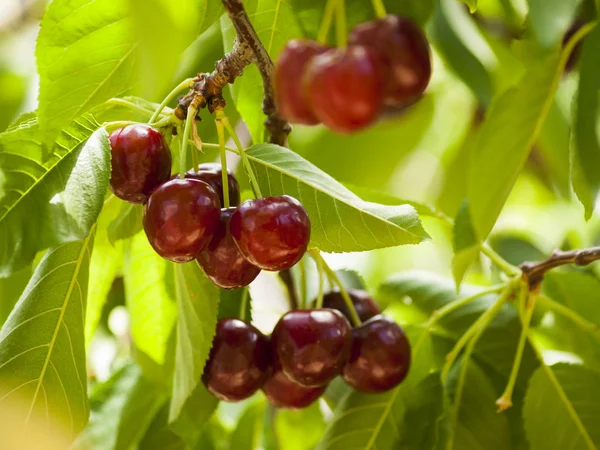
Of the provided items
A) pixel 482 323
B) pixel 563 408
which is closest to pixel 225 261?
pixel 482 323

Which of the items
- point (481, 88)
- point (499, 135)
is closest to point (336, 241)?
point (499, 135)

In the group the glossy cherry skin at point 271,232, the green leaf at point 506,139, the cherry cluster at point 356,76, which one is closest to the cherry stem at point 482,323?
the green leaf at point 506,139

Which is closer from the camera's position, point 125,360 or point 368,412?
point 368,412

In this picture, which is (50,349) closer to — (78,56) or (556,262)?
(78,56)

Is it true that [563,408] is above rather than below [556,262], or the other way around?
below

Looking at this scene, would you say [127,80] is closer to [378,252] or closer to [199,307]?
[199,307]

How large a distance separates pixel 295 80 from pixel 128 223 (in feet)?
1.86

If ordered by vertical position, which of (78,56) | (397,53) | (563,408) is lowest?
(563,408)

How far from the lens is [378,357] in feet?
2.84

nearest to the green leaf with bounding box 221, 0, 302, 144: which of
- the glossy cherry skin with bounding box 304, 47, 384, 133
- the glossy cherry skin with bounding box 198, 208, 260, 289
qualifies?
the glossy cherry skin with bounding box 198, 208, 260, 289

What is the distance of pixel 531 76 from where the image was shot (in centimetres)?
86

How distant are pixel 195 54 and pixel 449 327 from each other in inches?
22.5

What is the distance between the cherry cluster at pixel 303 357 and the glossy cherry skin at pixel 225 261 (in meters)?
0.15

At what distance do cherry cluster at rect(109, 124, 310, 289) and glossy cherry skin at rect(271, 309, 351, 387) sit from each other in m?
0.14
